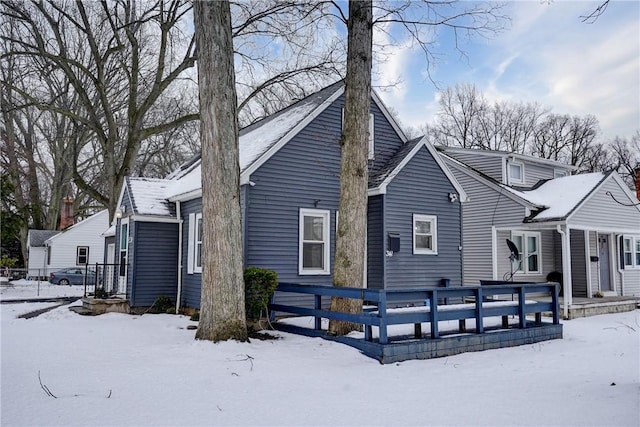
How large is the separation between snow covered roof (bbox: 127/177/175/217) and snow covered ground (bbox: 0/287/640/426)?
457 centimetres

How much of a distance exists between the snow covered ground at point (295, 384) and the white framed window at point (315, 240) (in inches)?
120

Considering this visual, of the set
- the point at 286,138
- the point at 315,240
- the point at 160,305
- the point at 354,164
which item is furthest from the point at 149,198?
the point at 354,164

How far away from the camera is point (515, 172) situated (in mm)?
19719

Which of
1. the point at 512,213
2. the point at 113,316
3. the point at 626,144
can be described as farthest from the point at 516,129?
the point at 113,316

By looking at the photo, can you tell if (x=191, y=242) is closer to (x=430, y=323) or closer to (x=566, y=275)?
(x=430, y=323)

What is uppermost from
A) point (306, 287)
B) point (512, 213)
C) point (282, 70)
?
point (282, 70)

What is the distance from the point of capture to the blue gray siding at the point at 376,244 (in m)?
12.5

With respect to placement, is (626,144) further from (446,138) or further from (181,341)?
(181,341)

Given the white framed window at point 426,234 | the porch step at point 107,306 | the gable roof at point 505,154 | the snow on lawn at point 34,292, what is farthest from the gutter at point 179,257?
the gable roof at point 505,154

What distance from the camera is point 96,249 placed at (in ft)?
114

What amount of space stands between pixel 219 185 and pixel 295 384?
351 cm

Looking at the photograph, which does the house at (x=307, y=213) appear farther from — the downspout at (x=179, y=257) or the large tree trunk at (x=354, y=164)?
the large tree trunk at (x=354, y=164)

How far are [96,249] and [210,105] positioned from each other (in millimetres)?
29900

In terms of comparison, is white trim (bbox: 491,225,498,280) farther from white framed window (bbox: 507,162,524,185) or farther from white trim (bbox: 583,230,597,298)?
white framed window (bbox: 507,162,524,185)
